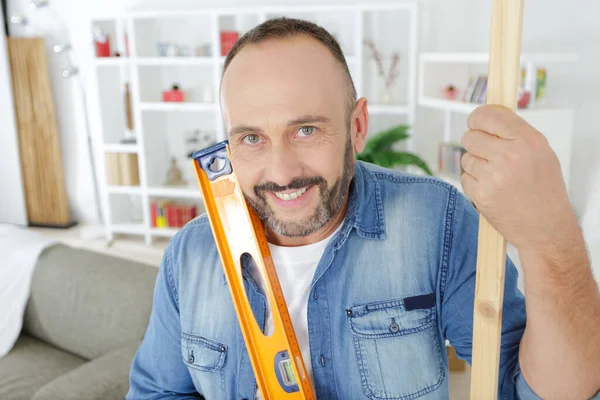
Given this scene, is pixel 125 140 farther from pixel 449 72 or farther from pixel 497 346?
pixel 497 346

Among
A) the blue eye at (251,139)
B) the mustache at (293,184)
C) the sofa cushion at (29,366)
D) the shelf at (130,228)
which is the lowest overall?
the shelf at (130,228)

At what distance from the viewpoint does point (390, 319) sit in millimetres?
1086

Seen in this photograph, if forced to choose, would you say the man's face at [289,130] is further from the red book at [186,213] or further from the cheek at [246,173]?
the red book at [186,213]

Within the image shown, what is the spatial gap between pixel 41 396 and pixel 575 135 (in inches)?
118

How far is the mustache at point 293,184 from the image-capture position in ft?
3.43

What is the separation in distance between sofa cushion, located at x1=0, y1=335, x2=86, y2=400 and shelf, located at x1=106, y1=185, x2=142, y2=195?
2522mm

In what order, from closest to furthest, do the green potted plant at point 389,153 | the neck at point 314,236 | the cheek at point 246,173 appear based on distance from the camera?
the cheek at point 246,173
the neck at point 314,236
the green potted plant at point 389,153

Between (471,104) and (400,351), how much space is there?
8.10 ft

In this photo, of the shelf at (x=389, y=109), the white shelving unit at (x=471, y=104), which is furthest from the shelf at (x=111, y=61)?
the white shelving unit at (x=471, y=104)

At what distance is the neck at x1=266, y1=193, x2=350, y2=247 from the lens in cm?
119

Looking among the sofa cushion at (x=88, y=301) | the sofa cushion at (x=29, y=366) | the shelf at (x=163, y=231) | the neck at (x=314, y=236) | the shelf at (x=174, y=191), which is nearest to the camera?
the neck at (x=314, y=236)

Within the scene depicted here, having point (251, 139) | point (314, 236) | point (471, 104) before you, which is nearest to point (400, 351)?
point (314, 236)

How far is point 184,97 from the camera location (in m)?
4.79

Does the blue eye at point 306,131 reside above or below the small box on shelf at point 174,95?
above
